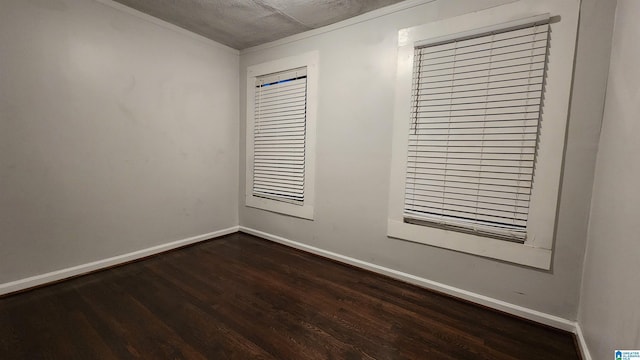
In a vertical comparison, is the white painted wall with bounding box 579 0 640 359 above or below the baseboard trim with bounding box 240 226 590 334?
above

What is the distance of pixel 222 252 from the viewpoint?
2.90m

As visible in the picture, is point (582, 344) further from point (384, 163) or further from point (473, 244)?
point (384, 163)

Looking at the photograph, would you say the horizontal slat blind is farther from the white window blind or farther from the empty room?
the white window blind

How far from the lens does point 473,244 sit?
77.6 inches

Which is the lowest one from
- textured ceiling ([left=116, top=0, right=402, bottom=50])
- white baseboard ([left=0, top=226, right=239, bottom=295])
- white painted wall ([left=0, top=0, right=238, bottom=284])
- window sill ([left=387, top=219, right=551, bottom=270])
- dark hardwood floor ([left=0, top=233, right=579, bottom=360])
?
dark hardwood floor ([left=0, top=233, right=579, bottom=360])

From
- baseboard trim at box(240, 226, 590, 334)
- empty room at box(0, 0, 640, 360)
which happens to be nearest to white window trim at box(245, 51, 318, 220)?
empty room at box(0, 0, 640, 360)

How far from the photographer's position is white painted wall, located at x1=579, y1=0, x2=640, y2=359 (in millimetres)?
1015

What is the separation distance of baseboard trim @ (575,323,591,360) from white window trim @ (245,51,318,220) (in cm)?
224

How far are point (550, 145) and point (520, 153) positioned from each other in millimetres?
162

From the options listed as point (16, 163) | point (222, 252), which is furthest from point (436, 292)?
point (16, 163)

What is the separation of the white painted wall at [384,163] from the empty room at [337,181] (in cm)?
2

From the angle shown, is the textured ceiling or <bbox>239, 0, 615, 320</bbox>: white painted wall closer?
<bbox>239, 0, 615, 320</bbox>: white painted wall

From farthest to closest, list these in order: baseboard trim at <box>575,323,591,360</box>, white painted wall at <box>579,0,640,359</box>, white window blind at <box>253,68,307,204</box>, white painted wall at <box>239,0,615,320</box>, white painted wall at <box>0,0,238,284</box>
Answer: white window blind at <box>253,68,307,204</box> < white painted wall at <box>0,0,238,284</box> < white painted wall at <box>239,0,615,320</box> < baseboard trim at <box>575,323,591,360</box> < white painted wall at <box>579,0,640,359</box>

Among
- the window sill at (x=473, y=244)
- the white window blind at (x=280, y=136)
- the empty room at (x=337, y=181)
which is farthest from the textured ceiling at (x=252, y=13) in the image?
the window sill at (x=473, y=244)
